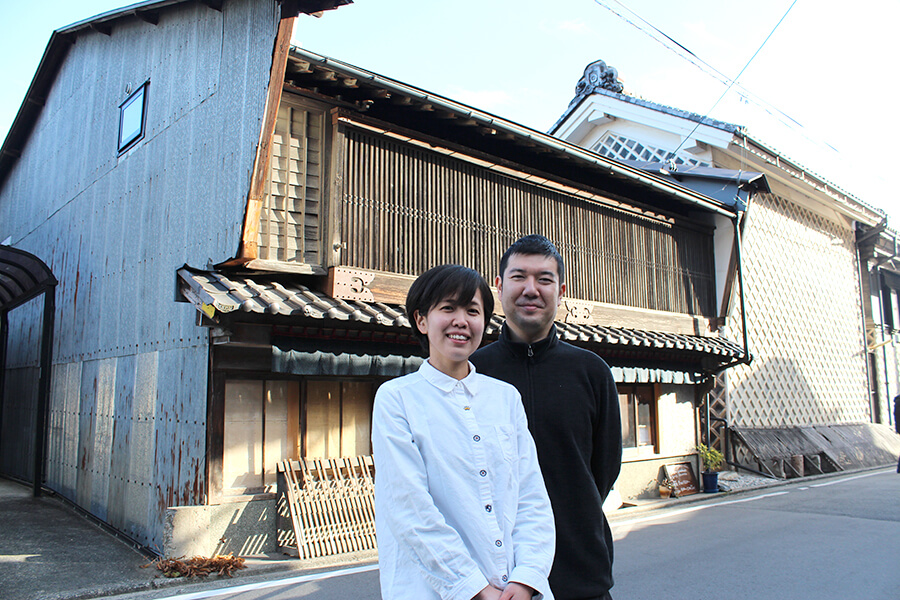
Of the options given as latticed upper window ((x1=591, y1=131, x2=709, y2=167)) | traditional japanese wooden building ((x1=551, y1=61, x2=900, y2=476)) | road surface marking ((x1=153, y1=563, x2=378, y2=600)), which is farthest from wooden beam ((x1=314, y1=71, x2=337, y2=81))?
latticed upper window ((x1=591, y1=131, x2=709, y2=167))

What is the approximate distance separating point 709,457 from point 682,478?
0.69 meters

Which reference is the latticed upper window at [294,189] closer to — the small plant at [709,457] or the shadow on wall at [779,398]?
the small plant at [709,457]

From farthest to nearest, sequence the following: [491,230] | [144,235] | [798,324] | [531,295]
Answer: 1. [798,324]
2. [491,230]
3. [144,235]
4. [531,295]

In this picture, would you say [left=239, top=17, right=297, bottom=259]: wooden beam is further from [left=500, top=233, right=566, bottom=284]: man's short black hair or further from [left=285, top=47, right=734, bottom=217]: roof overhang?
[left=500, top=233, right=566, bottom=284]: man's short black hair

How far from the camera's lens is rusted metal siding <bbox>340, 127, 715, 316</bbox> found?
334 inches

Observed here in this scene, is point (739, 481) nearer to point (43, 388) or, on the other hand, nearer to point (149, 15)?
point (43, 388)

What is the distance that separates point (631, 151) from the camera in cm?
1789

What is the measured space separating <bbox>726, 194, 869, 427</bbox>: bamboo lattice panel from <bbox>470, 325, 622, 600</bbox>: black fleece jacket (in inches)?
496

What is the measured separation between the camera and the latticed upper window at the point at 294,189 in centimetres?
766

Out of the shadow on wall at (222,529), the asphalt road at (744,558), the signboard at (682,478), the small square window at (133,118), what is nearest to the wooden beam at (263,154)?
the shadow on wall at (222,529)

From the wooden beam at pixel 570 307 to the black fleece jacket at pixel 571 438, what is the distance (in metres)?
5.40

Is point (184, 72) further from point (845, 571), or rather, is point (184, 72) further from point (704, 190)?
point (704, 190)

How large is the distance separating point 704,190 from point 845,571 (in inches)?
381

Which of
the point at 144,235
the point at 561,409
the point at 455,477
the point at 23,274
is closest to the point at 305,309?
the point at 144,235
